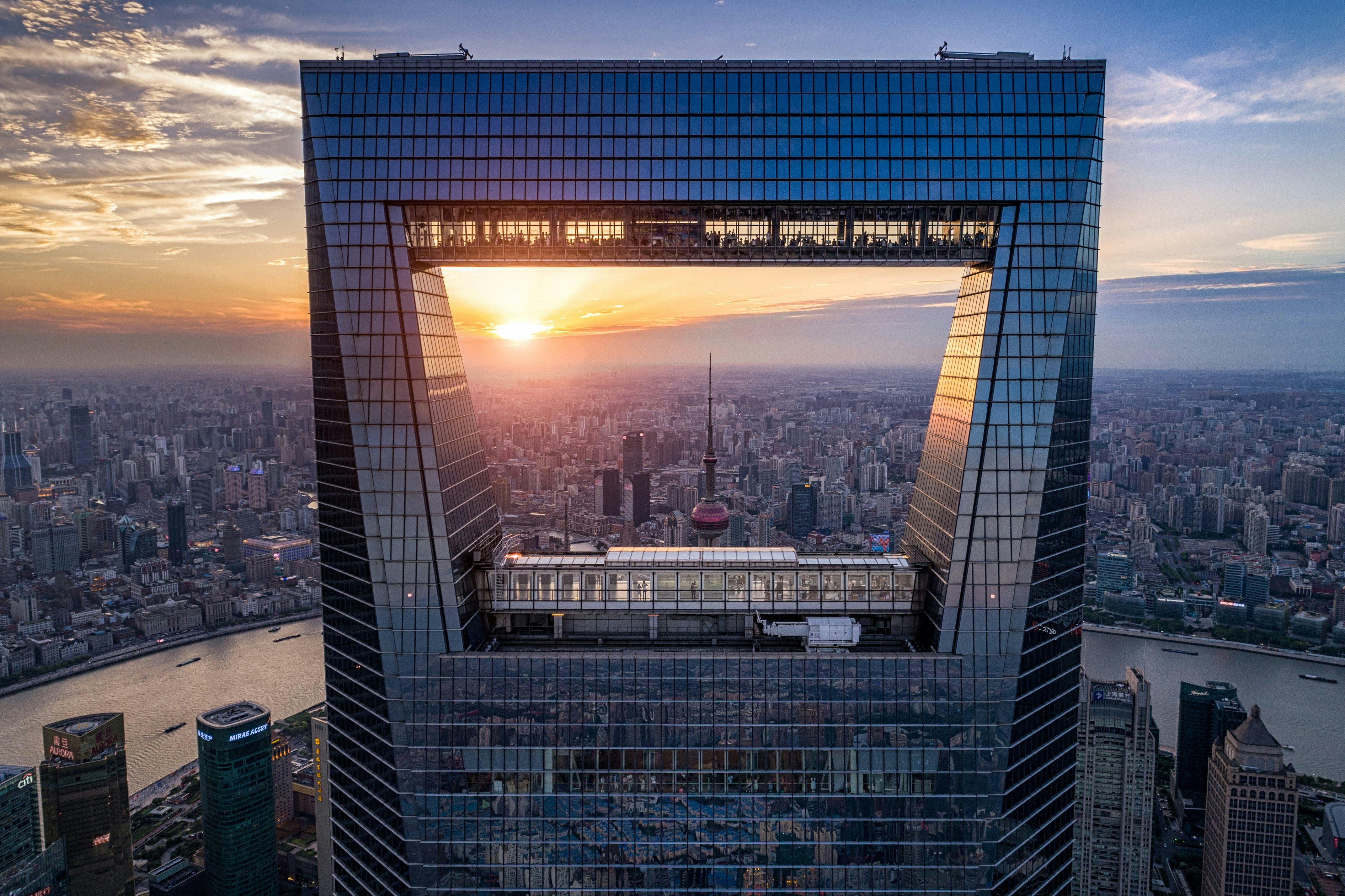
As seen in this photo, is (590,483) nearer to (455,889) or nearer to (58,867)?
(58,867)

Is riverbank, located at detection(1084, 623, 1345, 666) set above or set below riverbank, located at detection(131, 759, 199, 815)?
above

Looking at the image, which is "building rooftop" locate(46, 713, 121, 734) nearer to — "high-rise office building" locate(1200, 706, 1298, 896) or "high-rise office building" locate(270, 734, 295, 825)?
"high-rise office building" locate(270, 734, 295, 825)

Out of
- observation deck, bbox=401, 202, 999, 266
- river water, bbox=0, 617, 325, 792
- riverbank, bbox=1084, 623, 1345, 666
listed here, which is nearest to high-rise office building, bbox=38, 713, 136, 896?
river water, bbox=0, 617, 325, 792

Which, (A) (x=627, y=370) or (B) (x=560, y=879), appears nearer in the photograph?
(B) (x=560, y=879)

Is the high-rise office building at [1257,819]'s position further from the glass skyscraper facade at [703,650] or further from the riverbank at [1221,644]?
the riverbank at [1221,644]

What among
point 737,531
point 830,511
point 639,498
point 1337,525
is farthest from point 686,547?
point 1337,525

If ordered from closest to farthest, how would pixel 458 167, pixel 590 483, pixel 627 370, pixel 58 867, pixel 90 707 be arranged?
pixel 458 167 → pixel 58 867 → pixel 90 707 → pixel 590 483 → pixel 627 370

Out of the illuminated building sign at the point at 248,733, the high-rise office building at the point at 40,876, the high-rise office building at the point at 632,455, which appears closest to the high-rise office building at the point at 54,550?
the high-rise office building at the point at 40,876

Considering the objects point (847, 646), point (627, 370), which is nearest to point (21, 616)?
point (627, 370)
